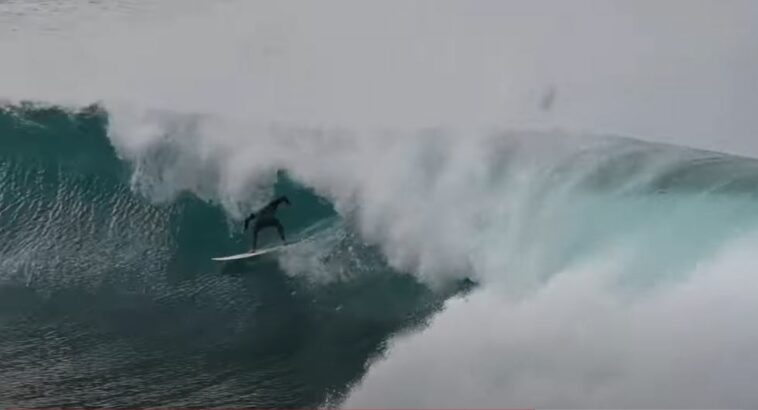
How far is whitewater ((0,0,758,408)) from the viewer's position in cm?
947

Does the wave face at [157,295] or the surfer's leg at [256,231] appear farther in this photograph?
the surfer's leg at [256,231]

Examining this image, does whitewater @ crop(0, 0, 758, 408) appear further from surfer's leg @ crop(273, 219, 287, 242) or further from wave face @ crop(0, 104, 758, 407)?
surfer's leg @ crop(273, 219, 287, 242)

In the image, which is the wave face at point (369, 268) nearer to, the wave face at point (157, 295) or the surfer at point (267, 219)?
the wave face at point (157, 295)

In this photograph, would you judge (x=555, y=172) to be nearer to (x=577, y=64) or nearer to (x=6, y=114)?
(x=577, y=64)

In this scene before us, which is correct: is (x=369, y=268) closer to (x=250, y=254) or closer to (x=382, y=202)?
(x=382, y=202)

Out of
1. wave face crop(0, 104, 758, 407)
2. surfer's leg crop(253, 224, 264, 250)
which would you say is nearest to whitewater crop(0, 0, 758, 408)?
wave face crop(0, 104, 758, 407)

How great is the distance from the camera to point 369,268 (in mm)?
12391

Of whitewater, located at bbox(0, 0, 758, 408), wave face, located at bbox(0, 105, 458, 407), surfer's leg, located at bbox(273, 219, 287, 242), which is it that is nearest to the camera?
whitewater, located at bbox(0, 0, 758, 408)

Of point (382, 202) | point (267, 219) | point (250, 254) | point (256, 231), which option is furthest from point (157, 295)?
point (382, 202)

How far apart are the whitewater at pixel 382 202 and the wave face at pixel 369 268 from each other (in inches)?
1.5

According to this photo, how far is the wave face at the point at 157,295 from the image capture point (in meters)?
9.70

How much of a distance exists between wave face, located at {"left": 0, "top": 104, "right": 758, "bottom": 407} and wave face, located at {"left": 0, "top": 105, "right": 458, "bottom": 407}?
3cm

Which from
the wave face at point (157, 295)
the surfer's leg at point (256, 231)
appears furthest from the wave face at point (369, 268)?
the surfer's leg at point (256, 231)

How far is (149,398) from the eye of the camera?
932cm
